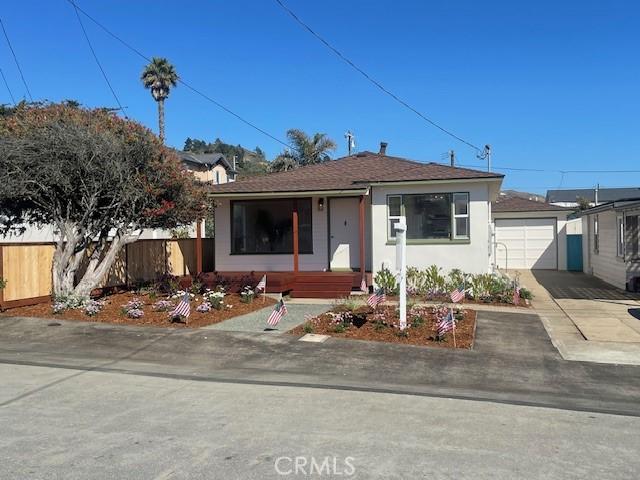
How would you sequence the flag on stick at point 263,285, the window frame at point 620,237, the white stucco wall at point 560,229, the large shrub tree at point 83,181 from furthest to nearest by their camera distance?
1. the white stucco wall at point 560,229
2. the window frame at point 620,237
3. the flag on stick at point 263,285
4. the large shrub tree at point 83,181

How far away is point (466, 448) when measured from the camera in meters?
4.81

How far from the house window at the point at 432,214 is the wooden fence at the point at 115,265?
716 centimetres

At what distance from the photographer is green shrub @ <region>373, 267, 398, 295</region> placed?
52.5 ft

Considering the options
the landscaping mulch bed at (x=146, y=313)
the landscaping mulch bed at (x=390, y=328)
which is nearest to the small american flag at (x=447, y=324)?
the landscaping mulch bed at (x=390, y=328)

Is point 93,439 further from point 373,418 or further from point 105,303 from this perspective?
point 105,303

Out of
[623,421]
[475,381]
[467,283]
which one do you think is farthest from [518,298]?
[623,421]

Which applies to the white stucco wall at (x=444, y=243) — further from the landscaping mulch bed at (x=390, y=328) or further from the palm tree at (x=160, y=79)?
the palm tree at (x=160, y=79)

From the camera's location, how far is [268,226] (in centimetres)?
1805

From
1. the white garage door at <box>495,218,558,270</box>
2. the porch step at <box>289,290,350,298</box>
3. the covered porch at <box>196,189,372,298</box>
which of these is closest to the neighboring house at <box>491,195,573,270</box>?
the white garage door at <box>495,218,558,270</box>

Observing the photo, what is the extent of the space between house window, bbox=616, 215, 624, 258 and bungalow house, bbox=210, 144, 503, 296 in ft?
12.8

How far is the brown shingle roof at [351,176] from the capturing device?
16.3 metres

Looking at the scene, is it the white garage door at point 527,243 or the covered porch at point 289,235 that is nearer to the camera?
the covered porch at point 289,235

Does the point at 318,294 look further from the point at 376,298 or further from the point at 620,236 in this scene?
the point at 620,236

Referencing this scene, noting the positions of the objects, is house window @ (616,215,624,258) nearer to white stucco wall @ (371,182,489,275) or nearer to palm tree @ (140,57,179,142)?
white stucco wall @ (371,182,489,275)
